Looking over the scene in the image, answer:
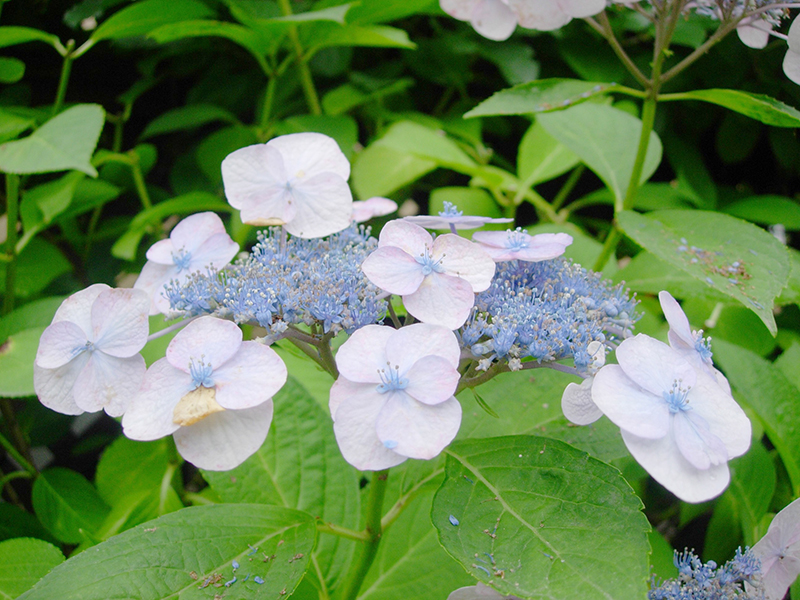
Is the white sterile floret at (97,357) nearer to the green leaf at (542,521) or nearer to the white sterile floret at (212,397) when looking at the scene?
the white sterile floret at (212,397)

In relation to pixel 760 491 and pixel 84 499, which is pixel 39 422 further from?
pixel 760 491

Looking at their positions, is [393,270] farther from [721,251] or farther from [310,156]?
[721,251]

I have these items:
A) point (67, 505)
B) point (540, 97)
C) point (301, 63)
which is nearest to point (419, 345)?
point (540, 97)

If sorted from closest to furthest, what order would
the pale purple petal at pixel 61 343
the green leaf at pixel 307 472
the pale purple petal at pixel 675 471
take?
the pale purple petal at pixel 675 471
the pale purple petal at pixel 61 343
the green leaf at pixel 307 472

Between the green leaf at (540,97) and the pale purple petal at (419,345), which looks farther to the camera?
the green leaf at (540,97)

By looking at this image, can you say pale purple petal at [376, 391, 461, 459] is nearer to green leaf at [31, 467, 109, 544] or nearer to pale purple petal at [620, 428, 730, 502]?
pale purple petal at [620, 428, 730, 502]

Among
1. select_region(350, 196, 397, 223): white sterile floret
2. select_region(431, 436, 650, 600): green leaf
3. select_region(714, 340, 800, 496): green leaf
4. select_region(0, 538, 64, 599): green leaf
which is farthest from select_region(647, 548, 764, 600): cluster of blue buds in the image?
select_region(0, 538, 64, 599): green leaf

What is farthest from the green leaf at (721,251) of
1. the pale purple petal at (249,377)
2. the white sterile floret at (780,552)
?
the pale purple petal at (249,377)
